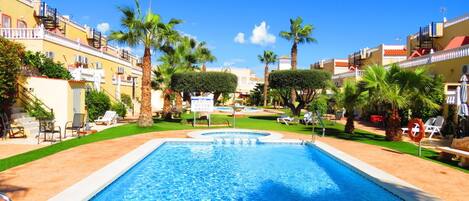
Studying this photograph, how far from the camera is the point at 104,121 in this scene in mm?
24094

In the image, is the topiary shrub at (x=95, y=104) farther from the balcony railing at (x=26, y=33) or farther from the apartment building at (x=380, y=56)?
the apartment building at (x=380, y=56)

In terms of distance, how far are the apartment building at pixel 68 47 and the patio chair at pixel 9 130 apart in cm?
322

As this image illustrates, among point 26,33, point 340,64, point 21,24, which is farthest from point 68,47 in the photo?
point 340,64

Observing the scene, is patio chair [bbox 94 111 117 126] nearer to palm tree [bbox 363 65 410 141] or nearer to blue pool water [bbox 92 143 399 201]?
blue pool water [bbox 92 143 399 201]

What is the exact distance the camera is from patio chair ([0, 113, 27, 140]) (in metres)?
16.1

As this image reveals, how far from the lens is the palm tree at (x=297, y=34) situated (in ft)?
127

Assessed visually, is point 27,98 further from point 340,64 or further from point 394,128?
point 340,64

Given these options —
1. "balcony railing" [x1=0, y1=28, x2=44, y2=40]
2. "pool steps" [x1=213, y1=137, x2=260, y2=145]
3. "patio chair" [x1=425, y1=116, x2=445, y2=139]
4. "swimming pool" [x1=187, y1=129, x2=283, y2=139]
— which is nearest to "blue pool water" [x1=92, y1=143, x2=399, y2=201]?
"pool steps" [x1=213, y1=137, x2=260, y2=145]

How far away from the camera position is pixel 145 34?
869 inches

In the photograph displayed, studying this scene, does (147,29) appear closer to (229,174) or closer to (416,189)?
(229,174)

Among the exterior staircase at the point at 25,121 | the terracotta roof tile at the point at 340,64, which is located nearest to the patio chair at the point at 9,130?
the exterior staircase at the point at 25,121

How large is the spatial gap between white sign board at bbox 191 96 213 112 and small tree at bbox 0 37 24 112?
33.5ft

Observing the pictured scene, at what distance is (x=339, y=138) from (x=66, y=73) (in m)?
17.2

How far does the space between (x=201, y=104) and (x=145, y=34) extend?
5709mm
